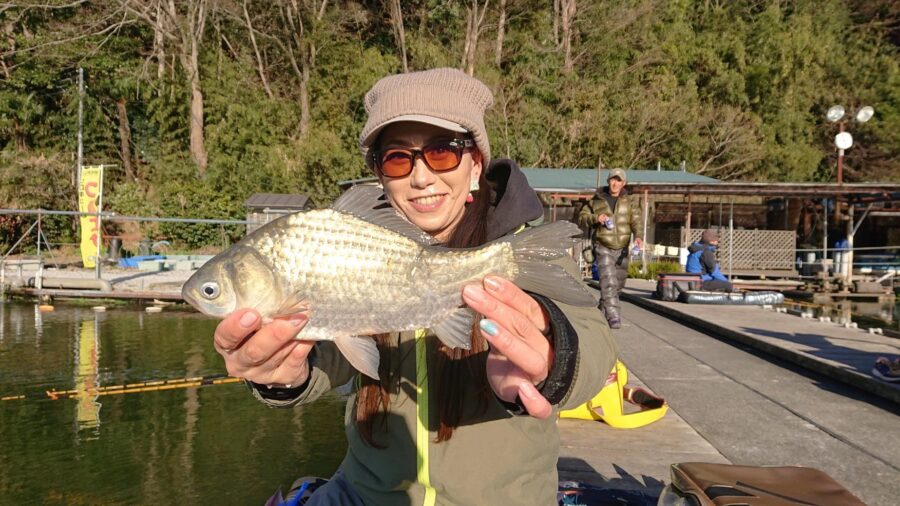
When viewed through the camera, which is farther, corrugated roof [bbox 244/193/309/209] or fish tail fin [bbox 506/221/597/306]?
corrugated roof [bbox 244/193/309/209]

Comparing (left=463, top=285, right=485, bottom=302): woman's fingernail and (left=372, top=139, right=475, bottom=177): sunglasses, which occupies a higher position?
(left=372, top=139, right=475, bottom=177): sunglasses

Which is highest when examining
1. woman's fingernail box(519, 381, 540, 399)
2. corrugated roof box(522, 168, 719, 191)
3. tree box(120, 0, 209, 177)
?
tree box(120, 0, 209, 177)

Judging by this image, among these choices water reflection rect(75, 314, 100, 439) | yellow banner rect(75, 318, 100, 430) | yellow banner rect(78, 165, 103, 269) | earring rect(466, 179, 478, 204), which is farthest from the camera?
yellow banner rect(78, 165, 103, 269)

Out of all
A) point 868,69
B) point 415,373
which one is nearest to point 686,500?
point 415,373

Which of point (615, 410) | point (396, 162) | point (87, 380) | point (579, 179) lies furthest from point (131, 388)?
point (579, 179)

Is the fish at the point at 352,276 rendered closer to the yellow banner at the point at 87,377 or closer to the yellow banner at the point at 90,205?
the yellow banner at the point at 87,377

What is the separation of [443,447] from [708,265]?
45.7 feet

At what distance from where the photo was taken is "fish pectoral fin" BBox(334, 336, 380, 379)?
2100 mm

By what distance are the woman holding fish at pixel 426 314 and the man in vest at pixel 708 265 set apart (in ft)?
42.1

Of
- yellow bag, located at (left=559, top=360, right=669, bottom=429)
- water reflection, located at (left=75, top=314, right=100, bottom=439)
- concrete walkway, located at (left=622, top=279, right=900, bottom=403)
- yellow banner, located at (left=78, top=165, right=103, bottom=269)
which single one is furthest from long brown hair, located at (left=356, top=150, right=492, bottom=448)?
yellow banner, located at (left=78, top=165, right=103, bottom=269)

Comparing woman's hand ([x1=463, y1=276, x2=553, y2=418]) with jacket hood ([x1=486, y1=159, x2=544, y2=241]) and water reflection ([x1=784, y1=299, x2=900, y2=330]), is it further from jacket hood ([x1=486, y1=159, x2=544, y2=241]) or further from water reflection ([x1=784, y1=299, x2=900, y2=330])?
water reflection ([x1=784, y1=299, x2=900, y2=330])

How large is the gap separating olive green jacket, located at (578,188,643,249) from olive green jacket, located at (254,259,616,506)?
7205mm

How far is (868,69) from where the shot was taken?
3772 cm

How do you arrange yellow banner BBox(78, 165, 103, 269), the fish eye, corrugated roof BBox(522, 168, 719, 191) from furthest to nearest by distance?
corrugated roof BBox(522, 168, 719, 191)
yellow banner BBox(78, 165, 103, 269)
the fish eye
